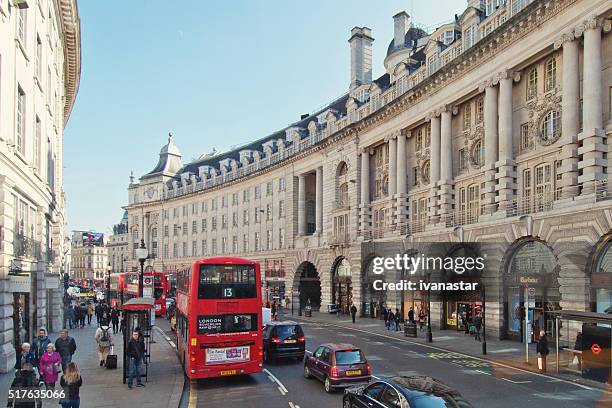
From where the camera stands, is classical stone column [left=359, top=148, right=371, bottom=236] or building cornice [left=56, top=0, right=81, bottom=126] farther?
classical stone column [left=359, top=148, right=371, bottom=236]

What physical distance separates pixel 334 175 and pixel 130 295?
22.8 meters

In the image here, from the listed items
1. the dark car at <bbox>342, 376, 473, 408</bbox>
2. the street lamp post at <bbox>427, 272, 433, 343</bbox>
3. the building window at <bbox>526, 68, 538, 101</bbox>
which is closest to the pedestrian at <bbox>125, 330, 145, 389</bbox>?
the dark car at <bbox>342, 376, 473, 408</bbox>

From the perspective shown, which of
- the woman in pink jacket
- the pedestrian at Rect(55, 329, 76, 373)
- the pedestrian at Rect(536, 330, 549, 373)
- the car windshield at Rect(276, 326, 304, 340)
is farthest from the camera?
the car windshield at Rect(276, 326, 304, 340)

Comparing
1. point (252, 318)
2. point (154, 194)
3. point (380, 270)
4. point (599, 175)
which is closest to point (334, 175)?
point (380, 270)

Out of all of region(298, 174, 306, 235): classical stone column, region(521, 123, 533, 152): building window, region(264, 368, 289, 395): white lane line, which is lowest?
region(264, 368, 289, 395): white lane line

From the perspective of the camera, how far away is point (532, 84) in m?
31.0

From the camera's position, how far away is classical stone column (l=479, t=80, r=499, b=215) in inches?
1267

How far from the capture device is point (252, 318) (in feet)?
59.3

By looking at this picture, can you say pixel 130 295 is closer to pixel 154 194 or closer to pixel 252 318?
pixel 252 318

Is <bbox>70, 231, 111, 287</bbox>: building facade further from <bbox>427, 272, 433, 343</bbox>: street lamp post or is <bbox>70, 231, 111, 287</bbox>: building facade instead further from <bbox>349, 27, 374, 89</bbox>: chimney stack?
<bbox>427, 272, 433, 343</bbox>: street lamp post

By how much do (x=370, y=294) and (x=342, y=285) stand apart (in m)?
5.35

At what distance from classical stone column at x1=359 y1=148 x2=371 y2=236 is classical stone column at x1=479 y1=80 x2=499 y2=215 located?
16.3m

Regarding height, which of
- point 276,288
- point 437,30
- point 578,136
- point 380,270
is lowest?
point 276,288

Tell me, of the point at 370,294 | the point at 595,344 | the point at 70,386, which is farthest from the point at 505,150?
the point at 70,386
